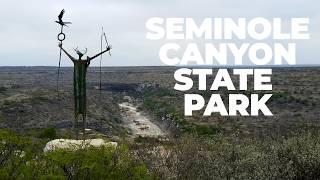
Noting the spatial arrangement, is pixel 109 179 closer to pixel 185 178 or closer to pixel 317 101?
pixel 185 178

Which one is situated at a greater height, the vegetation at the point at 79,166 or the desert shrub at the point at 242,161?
the vegetation at the point at 79,166

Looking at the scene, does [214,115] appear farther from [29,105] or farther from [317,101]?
[29,105]

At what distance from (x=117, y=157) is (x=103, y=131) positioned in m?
29.8

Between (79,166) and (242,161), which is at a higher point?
(79,166)

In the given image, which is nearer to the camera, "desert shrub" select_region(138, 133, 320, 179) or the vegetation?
the vegetation

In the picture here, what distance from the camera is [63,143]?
1341 centimetres

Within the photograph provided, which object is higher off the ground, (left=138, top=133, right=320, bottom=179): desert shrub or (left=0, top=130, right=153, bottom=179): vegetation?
(left=0, top=130, right=153, bottom=179): vegetation

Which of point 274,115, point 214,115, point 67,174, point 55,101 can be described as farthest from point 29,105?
point 67,174

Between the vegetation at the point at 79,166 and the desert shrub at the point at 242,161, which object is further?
the desert shrub at the point at 242,161

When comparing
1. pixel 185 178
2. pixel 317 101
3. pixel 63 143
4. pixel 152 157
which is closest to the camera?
pixel 63 143

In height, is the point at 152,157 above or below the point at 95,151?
below

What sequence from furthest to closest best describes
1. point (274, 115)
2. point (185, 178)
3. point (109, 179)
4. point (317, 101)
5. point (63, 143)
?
1. point (317, 101)
2. point (274, 115)
3. point (185, 178)
4. point (63, 143)
5. point (109, 179)

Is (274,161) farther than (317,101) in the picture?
No

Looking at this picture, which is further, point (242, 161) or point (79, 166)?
point (242, 161)
